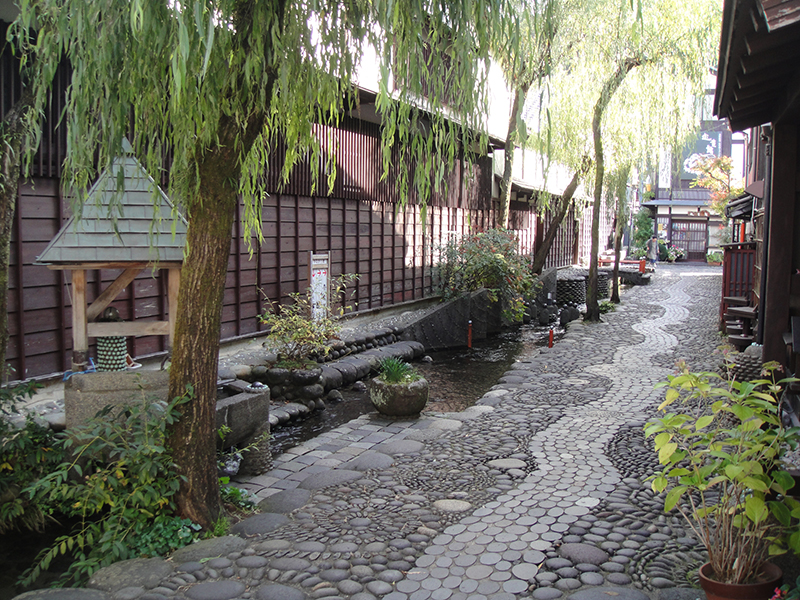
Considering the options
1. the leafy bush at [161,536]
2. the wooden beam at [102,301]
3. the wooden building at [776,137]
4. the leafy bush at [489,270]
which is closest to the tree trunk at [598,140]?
the leafy bush at [489,270]

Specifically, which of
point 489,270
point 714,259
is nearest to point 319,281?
point 489,270

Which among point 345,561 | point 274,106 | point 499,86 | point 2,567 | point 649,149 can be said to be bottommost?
point 2,567

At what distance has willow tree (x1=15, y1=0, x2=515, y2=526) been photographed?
376 centimetres

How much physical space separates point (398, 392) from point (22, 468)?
13.3 ft

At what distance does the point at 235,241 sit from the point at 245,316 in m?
1.25

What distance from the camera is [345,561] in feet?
13.6

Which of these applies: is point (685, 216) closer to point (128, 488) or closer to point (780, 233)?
point (780, 233)

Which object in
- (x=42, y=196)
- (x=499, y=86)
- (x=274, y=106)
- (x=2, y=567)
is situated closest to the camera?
(x=2, y=567)

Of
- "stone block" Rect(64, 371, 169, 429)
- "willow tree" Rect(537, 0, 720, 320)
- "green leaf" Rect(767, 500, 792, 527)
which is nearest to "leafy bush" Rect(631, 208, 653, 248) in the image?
"willow tree" Rect(537, 0, 720, 320)

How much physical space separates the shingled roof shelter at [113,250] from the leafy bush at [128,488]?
0.79 metres

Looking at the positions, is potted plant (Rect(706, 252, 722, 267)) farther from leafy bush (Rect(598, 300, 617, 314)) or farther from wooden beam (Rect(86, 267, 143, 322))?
wooden beam (Rect(86, 267, 143, 322))

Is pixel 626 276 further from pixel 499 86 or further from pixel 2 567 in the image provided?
pixel 2 567

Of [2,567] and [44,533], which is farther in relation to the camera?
[44,533]

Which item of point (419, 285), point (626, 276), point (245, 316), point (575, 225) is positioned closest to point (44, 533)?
point (245, 316)
